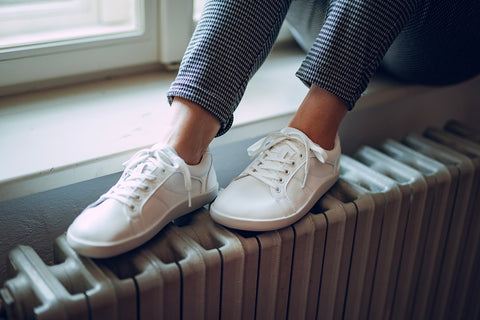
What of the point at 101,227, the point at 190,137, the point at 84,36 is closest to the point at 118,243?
the point at 101,227

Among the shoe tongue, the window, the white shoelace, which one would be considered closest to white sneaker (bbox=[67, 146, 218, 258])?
the white shoelace

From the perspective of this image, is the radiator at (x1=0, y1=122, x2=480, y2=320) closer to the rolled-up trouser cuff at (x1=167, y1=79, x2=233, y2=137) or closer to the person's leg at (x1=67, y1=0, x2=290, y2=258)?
the person's leg at (x1=67, y1=0, x2=290, y2=258)

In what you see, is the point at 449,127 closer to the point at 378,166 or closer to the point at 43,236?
the point at 378,166

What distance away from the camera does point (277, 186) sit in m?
0.74

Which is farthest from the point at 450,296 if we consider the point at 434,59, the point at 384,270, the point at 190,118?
the point at 190,118

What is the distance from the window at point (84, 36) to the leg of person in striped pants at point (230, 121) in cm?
30

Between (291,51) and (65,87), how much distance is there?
52 cm

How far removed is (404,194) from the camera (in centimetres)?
88

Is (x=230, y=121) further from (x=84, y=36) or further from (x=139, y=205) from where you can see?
(x=84, y=36)

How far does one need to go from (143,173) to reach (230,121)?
0.16m

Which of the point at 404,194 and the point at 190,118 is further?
the point at 404,194

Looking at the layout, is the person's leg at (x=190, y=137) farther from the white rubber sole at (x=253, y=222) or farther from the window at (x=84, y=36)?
the window at (x=84, y=36)

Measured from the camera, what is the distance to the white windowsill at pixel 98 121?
75 cm

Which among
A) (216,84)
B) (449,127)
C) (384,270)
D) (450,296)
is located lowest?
(450,296)
